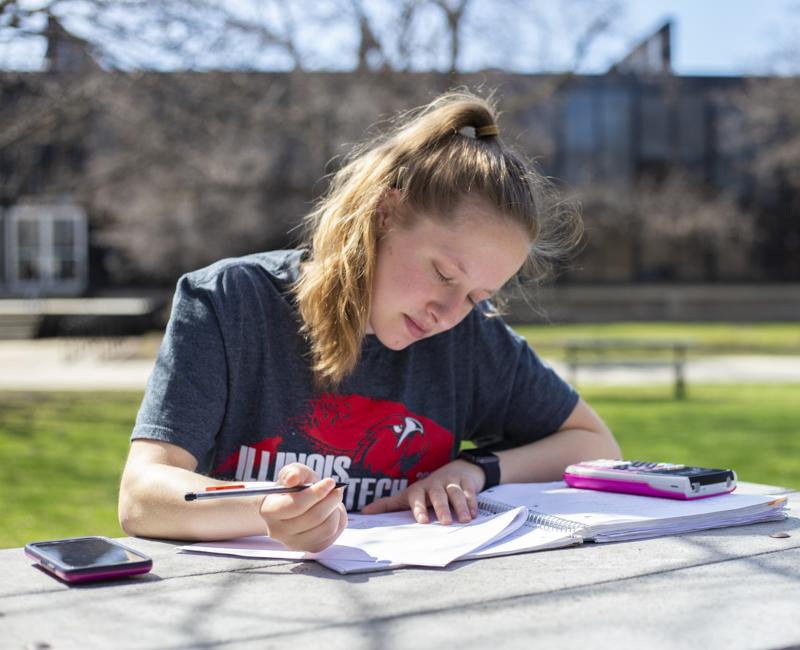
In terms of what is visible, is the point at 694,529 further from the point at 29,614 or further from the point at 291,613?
the point at 29,614

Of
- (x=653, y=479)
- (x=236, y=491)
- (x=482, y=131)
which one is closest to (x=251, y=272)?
(x=482, y=131)

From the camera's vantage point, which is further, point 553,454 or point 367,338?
point 553,454

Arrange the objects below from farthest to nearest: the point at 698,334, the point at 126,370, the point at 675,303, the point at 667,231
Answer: the point at 675,303, the point at 667,231, the point at 698,334, the point at 126,370

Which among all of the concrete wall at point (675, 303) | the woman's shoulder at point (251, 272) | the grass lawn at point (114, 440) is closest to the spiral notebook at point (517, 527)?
the woman's shoulder at point (251, 272)

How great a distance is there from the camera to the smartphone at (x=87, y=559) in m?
1.51

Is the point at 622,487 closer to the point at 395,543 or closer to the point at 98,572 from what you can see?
the point at 395,543

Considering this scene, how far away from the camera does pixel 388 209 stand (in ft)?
7.34

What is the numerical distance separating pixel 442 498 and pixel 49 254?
31.5 metres

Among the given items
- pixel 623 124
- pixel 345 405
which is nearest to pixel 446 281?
pixel 345 405

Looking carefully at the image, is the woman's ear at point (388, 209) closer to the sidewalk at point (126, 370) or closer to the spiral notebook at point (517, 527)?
the spiral notebook at point (517, 527)

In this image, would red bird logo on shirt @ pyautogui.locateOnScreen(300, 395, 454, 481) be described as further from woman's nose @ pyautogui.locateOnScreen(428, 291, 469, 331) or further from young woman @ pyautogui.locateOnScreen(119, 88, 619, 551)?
woman's nose @ pyautogui.locateOnScreen(428, 291, 469, 331)

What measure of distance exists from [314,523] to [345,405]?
727 millimetres

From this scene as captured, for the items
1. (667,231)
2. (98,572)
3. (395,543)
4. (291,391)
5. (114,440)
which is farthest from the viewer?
(667,231)

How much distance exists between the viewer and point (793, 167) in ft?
88.1
